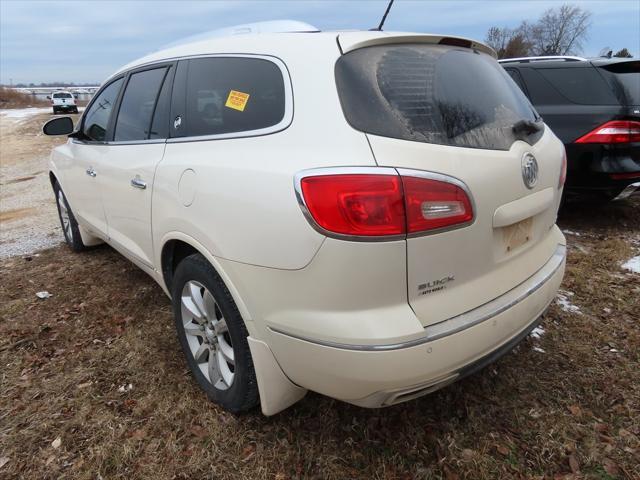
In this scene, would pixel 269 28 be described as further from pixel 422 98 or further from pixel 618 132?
pixel 618 132

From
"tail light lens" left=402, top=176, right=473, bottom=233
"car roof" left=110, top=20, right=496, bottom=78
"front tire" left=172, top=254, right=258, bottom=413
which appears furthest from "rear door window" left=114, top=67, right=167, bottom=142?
"tail light lens" left=402, top=176, right=473, bottom=233

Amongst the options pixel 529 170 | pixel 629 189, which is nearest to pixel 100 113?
pixel 529 170

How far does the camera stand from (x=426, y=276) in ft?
5.62

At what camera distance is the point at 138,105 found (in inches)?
119

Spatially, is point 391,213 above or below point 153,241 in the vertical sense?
above

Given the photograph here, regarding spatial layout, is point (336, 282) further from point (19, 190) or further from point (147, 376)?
point (19, 190)

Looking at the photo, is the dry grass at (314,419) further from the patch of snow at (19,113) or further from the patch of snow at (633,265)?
the patch of snow at (19,113)

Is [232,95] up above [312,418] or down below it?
above

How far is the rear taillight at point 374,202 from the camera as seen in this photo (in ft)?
5.32

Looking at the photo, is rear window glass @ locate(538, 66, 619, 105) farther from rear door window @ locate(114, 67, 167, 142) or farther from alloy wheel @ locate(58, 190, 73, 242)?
alloy wheel @ locate(58, 190, 73, 242)

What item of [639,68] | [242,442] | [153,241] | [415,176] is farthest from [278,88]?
[639,68]

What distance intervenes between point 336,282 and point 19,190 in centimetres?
955

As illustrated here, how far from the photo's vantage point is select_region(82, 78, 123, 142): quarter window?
3.49m

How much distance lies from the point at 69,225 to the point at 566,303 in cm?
453
